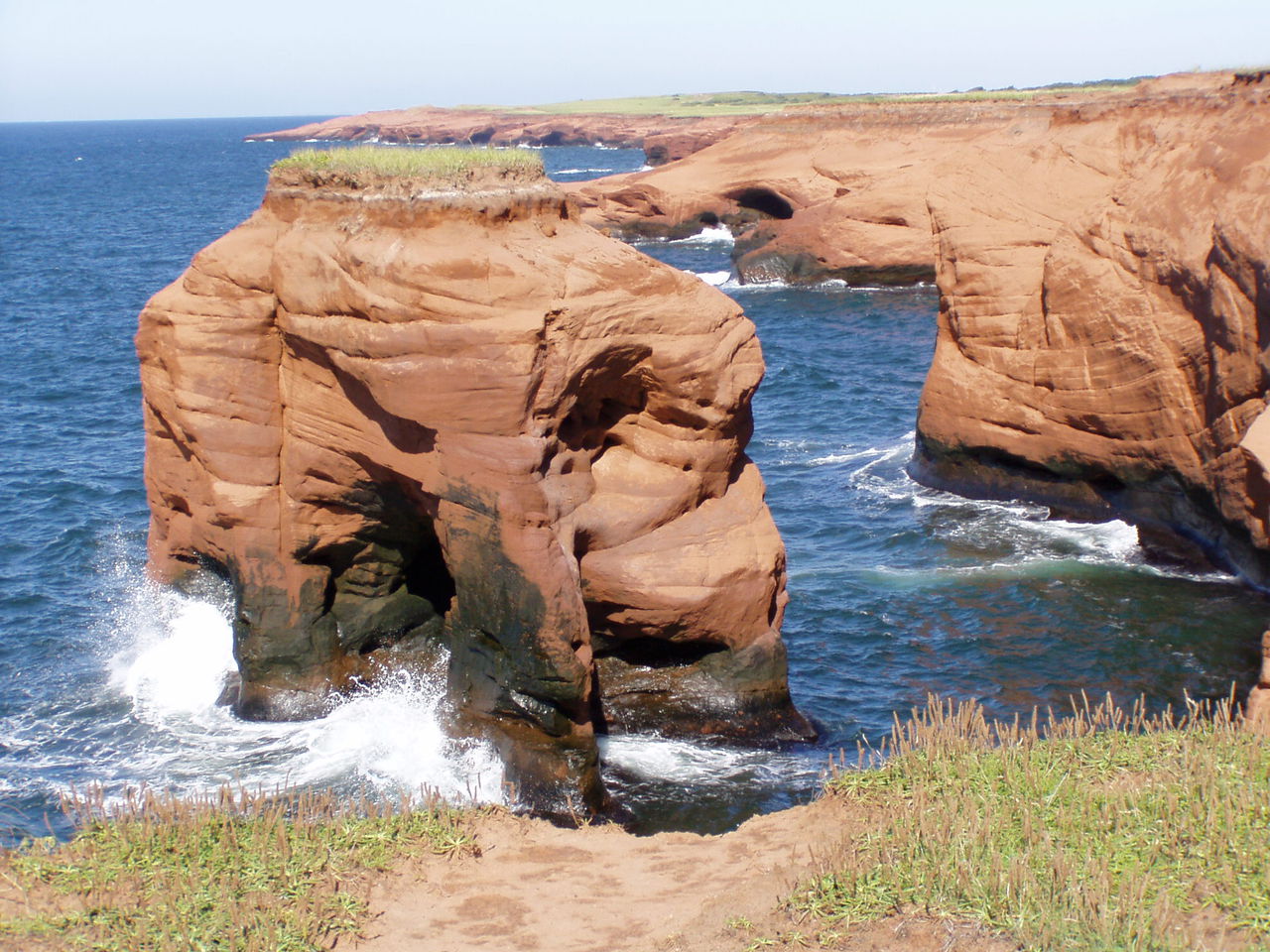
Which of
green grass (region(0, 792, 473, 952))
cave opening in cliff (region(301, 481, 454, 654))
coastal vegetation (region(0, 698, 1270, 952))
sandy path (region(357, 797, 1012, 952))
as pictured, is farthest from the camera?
cave opening in cliff (region(301, 481, 454, 654))

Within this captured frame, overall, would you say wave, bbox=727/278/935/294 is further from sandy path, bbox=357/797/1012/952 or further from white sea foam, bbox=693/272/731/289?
sandy path, bbox=357/797/1012/952

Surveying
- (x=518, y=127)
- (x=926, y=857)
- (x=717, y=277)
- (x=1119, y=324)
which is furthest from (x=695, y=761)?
(x=518, y=127)

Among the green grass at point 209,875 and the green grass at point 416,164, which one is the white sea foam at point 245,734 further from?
the green grass at point 416,164

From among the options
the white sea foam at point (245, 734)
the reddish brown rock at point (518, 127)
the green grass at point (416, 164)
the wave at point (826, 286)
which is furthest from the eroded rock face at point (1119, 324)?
the reddish brown rock at point (518, 127)

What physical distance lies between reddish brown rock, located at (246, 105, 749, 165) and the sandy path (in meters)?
109

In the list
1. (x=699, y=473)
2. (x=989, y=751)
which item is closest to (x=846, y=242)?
(x=699, y=473)

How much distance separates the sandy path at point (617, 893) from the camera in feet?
29.4

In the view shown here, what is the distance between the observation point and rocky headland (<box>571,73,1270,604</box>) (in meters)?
18.9

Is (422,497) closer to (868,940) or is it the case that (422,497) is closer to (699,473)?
(699,473)

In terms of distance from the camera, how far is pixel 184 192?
9388cm

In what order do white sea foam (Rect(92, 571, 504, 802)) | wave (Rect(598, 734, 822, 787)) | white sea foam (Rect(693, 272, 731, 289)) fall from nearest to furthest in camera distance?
white sea foam (Rect(92, 571, 504, 802)), wave (Rect(598, 734, 822, 787)), white sea foam (Rect(693, 272, 731, 289))

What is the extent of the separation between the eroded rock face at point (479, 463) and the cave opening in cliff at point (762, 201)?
46.1m

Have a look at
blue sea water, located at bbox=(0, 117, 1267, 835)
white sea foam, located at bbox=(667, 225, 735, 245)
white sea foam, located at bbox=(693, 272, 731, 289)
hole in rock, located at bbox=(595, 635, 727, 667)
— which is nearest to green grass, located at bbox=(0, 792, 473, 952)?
blue sea water, located at bbox=(0, 117, 1267, 835)

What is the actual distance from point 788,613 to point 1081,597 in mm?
4311
